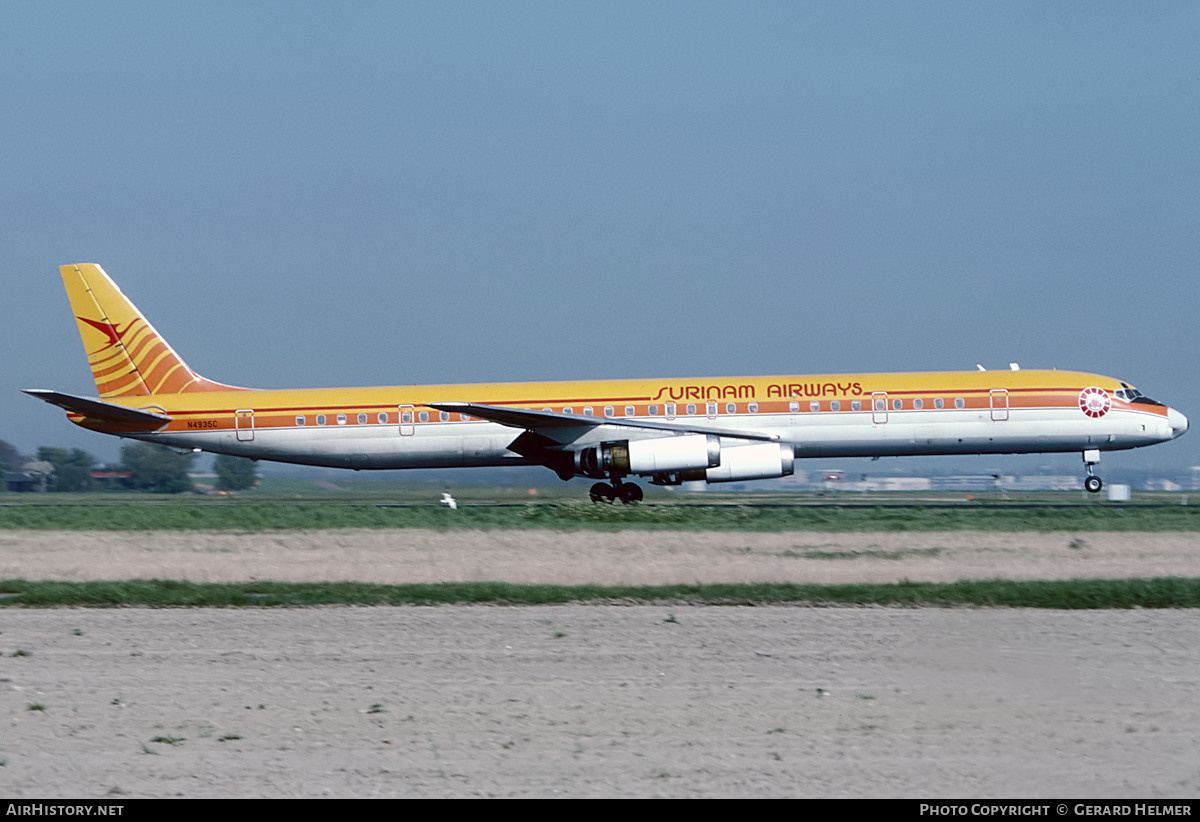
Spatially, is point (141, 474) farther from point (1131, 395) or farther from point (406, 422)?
point (1131, 395)

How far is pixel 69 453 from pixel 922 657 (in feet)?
217

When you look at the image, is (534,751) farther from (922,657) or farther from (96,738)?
(922,657)

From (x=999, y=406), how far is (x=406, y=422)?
49.3 feet

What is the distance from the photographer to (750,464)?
30.5m

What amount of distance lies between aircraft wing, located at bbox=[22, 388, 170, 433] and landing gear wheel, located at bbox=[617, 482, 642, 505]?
12.2 metres

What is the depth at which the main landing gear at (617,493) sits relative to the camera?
32.0m

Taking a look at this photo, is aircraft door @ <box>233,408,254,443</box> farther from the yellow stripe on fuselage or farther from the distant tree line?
the distant tree line

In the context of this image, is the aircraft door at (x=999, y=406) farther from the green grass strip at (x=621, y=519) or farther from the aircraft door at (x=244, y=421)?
the aircraft door at (x=244, y=421)

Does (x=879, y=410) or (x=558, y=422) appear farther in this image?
(x=879, y=410)

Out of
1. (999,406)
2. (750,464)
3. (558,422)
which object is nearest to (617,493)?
(558,422)

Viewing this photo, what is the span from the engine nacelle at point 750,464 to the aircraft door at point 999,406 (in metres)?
5.24

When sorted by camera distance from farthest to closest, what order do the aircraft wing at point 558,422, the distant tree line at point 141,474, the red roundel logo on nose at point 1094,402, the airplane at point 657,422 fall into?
the distant tree line at point 141,474, the red roundel logo on nose at point 1094,402, the airplane at point 657,422, the aircraft wing at point 558,422

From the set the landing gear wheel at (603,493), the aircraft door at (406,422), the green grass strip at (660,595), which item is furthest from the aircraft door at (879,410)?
the green grass strip at (660,595)
